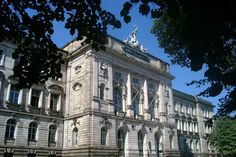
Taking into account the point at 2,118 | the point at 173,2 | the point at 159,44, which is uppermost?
the point at 159,44

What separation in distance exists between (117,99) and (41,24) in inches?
1034

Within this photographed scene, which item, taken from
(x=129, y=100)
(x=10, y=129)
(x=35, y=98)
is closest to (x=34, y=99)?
(x=35, y=98)

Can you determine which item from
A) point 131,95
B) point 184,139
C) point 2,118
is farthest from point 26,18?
point 184,139

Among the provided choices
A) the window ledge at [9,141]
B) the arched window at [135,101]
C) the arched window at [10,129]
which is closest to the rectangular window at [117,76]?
the arched window at [135,101]

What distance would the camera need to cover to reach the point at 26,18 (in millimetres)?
9344

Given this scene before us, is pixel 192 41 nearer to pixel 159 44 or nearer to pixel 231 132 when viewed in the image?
pixel 159 44

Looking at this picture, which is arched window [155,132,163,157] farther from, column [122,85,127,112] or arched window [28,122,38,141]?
arched window [28,122,38,141]

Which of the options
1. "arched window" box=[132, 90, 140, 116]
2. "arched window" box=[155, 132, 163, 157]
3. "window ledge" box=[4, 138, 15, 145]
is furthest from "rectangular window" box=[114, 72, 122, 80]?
"window ledge" box=[4, 138, 15, 145]

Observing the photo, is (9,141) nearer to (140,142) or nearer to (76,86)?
(76,86)

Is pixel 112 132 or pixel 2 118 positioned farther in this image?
pixel 112 132

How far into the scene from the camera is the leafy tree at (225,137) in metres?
41.5

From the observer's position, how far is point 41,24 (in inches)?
370

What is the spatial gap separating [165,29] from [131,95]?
51.3 ft

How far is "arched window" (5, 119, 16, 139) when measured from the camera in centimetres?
2773
